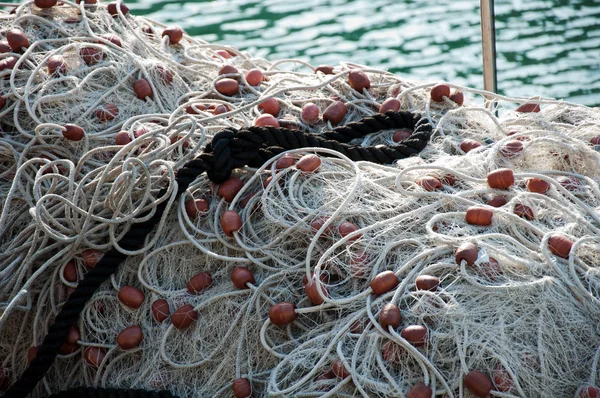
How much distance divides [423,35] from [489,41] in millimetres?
2996

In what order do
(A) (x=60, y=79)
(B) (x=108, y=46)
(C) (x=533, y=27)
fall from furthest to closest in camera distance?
(C) (x=533, y=27)
(B) (x=108, y=46)
(A) (x=60, y=79)

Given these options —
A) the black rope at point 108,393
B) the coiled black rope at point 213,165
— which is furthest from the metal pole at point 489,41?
the black rope at point 108,393

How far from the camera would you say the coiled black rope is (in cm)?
A: 214

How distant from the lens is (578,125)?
243 cm

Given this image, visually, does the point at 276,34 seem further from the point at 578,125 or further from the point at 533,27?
the point at 578,125

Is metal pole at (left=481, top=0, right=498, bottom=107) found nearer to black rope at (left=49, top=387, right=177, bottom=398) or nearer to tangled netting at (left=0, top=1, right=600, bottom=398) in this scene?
tangled netting at (left=0, top=1, right=600, bottom=398)

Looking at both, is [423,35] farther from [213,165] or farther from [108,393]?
[108,393]

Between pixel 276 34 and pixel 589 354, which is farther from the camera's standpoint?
pixel 276 34

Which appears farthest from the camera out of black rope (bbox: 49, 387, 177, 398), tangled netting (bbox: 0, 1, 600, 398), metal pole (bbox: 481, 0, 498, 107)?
metal pole (bbox: 481, 0, 498, 107)

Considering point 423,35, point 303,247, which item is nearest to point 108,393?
point 303,247

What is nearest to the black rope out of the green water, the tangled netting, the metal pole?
the tangled netting

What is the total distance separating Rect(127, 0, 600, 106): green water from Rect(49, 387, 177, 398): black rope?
385 cm

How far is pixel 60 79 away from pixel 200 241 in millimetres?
890

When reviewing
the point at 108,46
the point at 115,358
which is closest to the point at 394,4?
the point at 108,46
